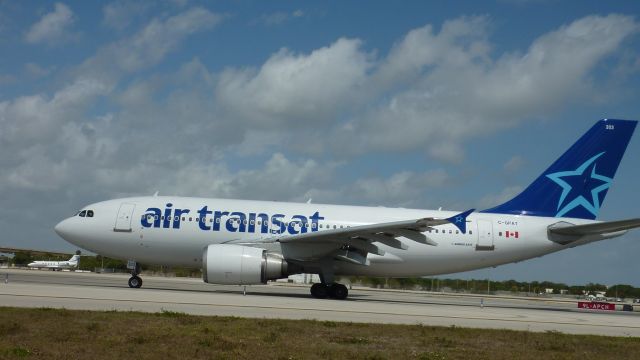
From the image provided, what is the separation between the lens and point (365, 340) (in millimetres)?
10586

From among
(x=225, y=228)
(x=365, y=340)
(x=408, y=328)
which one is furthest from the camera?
(x=225, y=228)

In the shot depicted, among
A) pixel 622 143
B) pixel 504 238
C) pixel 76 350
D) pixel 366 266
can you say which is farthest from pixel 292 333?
pixel 622 143

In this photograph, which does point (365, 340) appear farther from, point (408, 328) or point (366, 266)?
point (366, 266)

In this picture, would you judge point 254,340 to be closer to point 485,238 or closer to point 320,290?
point 320,290

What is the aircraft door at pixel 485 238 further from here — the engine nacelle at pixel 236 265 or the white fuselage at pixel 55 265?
the white fuselage at pixel 55 265

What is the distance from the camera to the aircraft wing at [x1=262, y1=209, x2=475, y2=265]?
66.9ft

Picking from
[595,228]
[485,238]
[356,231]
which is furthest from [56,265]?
[595,228]

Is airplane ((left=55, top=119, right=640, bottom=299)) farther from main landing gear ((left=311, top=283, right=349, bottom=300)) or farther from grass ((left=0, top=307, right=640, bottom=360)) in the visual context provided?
grass ((left=0, top=307, right=640, bottom=360))

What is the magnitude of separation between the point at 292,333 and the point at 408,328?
117 inches

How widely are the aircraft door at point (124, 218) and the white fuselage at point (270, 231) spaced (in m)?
0.04

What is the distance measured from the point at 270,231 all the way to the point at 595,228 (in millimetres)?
12215

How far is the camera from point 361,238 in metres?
21.8

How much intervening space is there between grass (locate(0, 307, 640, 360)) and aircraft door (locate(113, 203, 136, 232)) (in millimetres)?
11104

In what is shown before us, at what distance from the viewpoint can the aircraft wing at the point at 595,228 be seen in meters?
21.6
